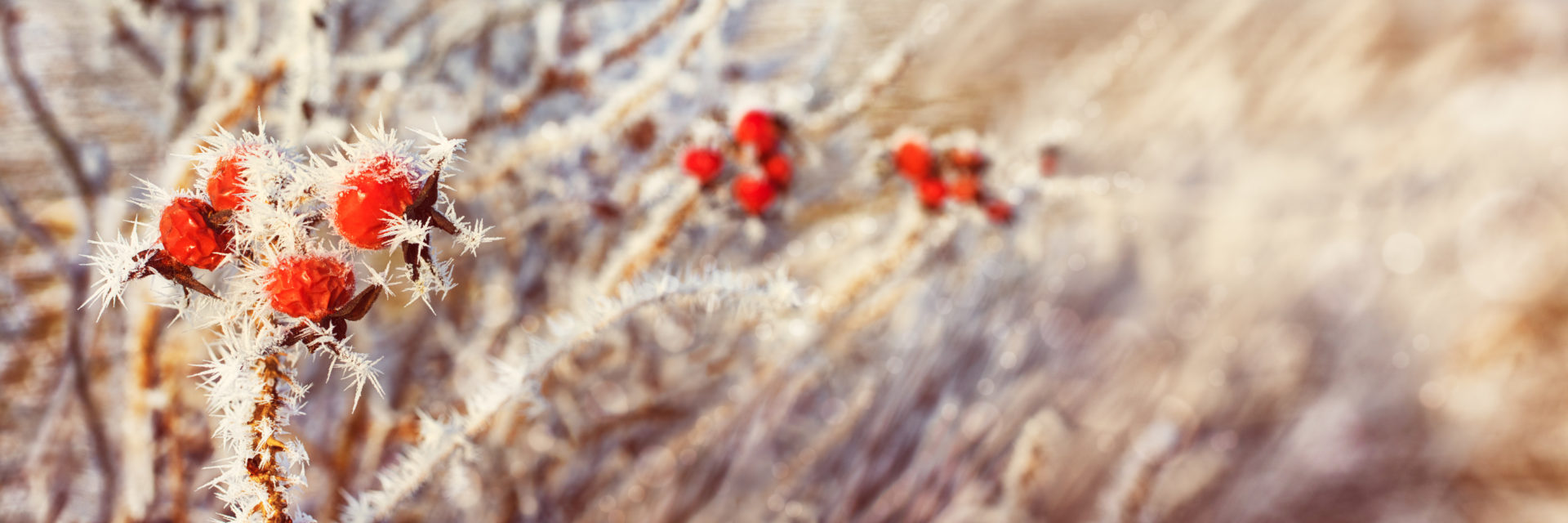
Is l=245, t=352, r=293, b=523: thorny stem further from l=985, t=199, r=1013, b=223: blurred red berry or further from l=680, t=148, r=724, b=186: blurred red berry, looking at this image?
l=985, t=199, r=1013, b=223: blurred red berry

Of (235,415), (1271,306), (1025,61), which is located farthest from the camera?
(1271,306)

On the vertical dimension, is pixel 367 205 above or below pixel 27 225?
below

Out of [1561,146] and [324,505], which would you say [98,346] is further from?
[1561,146]

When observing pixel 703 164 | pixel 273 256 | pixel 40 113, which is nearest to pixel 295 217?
pixel 273 256

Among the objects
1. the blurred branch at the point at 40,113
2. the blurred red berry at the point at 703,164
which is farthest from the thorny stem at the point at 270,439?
the blurred branch at the point at 40,113

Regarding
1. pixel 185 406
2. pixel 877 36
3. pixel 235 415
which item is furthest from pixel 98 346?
pixel 877 36

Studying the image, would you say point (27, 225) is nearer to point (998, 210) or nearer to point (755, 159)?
point (755, 159)

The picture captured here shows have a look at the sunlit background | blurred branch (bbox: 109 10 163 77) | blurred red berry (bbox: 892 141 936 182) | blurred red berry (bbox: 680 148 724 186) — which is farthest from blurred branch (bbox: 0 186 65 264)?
blurred red berry (bbox: 892 141 936 182)
